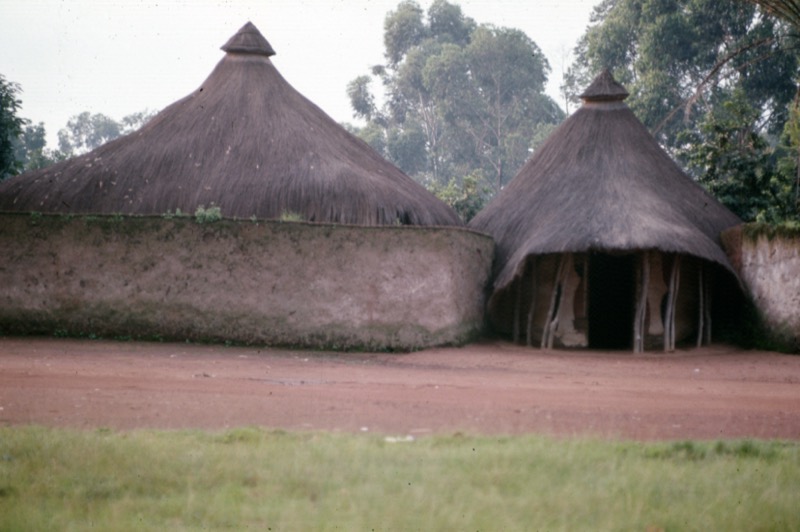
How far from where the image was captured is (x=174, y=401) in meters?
7.93

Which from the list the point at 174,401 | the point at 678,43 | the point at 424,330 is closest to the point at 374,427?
the point at 174,401

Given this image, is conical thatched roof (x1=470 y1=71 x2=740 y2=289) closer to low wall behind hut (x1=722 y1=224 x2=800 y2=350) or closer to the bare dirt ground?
low wall behind hut (x1=722 y1=224 x2=800 y2=350)

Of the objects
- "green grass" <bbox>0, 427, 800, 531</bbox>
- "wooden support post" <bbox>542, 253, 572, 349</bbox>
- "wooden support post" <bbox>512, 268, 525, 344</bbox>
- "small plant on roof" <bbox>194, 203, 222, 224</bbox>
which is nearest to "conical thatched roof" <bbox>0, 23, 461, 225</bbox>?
"small plant on roof" <bbox>194, 203, 222, 224</bbox>

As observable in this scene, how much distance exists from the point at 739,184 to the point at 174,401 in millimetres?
13903

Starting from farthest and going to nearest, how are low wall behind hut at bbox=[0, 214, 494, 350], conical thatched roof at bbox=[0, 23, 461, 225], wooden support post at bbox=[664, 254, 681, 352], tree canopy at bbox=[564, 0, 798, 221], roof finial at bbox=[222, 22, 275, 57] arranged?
1. tree canopy at bbox=[564, 0, 798, 221]
2. roof finial at bbox=[222, 22, 275, 57]
3. conical thatched roof at bbox=[0, 23, 461, 225]
4. wooden support post at bbox=[664, 254, 681, 352]
5. low wall behind hut at bbox=[0, 214, 494, 350]

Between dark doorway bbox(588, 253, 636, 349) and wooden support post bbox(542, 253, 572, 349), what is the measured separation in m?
1.42

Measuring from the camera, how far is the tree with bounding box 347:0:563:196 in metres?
40.8

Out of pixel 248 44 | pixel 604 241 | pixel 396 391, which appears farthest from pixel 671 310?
pixel 248 44

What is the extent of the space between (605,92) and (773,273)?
17.2ft

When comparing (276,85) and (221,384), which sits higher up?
(276,85)

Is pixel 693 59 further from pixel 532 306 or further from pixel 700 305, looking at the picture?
pixel 532 306

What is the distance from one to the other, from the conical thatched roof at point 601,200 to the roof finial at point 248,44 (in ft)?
16.8

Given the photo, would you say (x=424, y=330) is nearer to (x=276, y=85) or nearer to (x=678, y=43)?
(x=276, y=85)

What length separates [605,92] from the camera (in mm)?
18094
